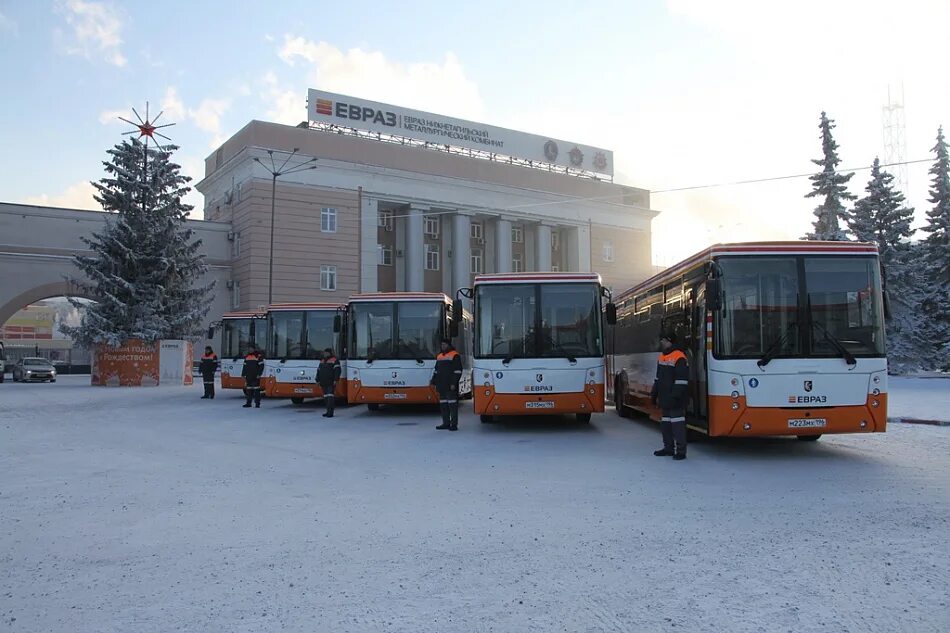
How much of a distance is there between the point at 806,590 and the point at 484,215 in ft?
182

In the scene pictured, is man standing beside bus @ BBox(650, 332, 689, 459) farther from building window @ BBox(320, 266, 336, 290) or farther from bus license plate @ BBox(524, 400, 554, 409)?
building window @ BBox(320, 266, 336, 290)

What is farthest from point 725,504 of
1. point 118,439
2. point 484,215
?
point 484,215

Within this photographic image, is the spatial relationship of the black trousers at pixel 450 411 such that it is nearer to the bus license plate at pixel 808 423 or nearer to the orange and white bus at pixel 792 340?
the orange and white bus at pixel 792 340

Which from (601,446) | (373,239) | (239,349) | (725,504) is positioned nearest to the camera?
(725,504)

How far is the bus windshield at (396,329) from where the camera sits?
1828 cm

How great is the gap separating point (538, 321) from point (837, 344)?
569cm

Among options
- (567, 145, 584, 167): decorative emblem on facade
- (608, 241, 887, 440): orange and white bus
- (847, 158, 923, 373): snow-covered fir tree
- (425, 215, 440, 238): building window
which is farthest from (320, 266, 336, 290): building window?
(608, 241, 887, 440): orange and white bus

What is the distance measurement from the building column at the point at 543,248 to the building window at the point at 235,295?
24.5 meters

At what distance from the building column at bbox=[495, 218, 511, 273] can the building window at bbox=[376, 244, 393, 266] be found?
915 cm

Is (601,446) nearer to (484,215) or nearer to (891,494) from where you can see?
(891,494)

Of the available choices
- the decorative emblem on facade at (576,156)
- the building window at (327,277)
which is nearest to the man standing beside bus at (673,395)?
the building window at (327,277)

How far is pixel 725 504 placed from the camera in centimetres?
774

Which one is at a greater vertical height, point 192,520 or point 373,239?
point 373,239

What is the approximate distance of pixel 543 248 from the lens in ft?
205
